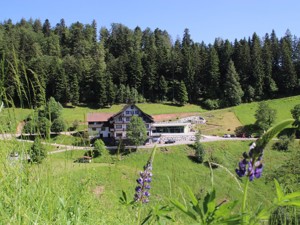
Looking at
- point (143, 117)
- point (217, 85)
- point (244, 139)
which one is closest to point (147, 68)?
point (217, 85)

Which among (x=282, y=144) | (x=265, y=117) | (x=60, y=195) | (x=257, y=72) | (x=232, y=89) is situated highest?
(x=257, y=72)

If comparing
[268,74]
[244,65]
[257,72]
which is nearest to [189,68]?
[244,65]

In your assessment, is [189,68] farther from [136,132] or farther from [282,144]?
[282,144]

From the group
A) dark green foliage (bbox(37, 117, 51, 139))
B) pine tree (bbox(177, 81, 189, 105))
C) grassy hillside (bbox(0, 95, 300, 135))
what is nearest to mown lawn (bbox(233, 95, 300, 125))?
grassy hillside (bbox(0, 95, 300, 135))

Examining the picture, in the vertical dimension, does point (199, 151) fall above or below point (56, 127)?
below

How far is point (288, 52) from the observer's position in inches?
3622

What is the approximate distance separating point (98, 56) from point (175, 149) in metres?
66.2

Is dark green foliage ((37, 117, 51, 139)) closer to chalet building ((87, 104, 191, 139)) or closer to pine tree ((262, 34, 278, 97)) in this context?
chalet building ((87, 104, 191, 139))

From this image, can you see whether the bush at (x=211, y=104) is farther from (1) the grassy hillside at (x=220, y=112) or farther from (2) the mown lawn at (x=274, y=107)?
(2) the mown lawn at (x=274, y=107)

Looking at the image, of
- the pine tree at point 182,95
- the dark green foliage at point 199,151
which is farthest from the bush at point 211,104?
the dark green foliage at point 199,151

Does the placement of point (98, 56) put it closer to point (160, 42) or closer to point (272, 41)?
point (160, 42)

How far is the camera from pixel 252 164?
1543mm

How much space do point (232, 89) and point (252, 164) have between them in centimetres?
8441

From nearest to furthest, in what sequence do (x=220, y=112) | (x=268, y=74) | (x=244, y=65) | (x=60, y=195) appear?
(x=60, y=195), (x=220, y=112), (x=268, y=74), (x=244, y=65)
